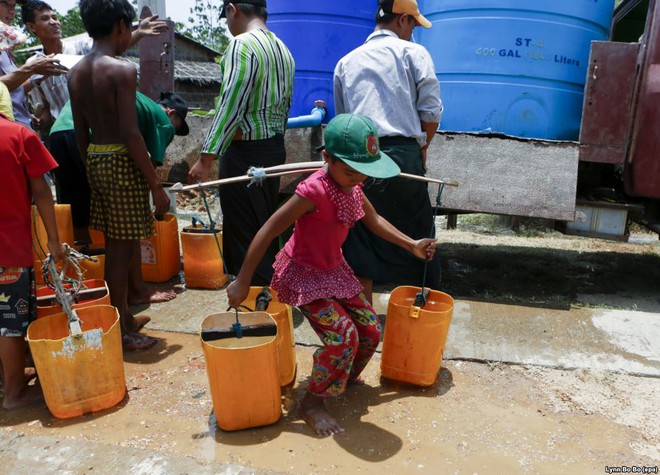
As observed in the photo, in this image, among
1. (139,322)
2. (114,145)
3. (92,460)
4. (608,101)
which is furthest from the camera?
(608,101)

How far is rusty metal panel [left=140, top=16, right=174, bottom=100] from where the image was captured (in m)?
4.18

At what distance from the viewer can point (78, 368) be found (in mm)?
2164

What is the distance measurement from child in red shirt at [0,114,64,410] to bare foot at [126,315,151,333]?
71 cm

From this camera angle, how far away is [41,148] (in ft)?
7.26

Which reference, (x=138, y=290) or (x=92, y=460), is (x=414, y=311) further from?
(x=138, y=290)

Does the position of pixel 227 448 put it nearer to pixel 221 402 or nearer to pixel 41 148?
pixel 221 402

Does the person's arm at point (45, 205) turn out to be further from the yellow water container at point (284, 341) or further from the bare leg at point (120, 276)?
the yellow water container at point (284, 341)

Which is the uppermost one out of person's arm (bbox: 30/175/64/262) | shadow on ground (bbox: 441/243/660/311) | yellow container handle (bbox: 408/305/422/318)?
person's arm (bbox: 30/175/64/262)

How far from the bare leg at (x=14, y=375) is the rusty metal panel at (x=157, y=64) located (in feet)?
8.41

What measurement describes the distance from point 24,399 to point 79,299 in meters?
0.52

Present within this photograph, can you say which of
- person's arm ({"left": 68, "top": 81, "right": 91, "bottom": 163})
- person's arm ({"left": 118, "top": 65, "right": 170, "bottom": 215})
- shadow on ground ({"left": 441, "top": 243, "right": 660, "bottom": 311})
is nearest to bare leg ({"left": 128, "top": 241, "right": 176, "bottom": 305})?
person's arm ({"left": 68, "top": 81, "right": 91, "bottom": 163})

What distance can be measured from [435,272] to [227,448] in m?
1.58

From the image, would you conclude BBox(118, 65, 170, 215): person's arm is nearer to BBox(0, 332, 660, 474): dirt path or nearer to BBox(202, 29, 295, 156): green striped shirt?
BBox(202, 29, 295, 156): green striped shirt

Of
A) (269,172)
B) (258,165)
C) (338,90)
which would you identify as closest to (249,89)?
(258,165)
